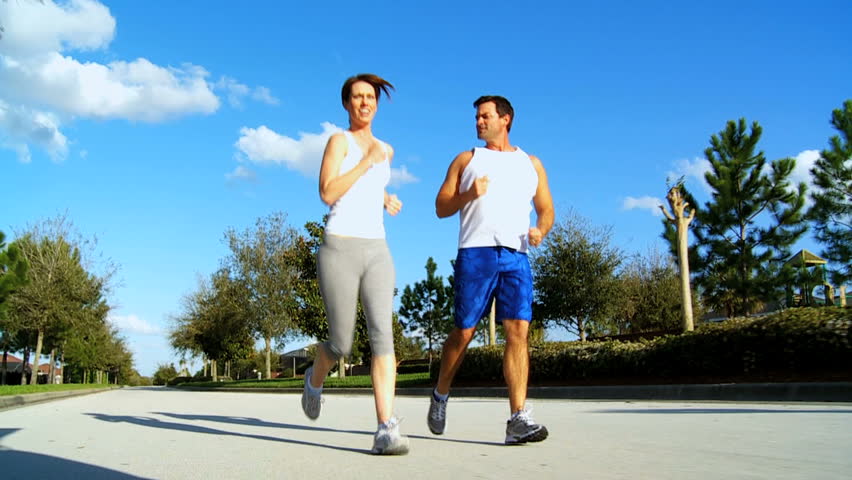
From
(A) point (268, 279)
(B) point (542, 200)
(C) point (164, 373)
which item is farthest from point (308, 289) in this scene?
(C) point (164, 373)

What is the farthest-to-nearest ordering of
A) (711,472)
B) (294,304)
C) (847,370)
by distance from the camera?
(294,304) → (847,370) → (711,472)

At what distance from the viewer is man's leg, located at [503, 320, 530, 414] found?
423cm

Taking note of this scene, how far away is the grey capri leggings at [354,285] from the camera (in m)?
4.00

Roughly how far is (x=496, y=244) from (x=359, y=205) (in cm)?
88

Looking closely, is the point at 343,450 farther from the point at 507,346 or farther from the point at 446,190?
the point at 446,190

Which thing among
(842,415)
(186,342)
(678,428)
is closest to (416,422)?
(678,428)

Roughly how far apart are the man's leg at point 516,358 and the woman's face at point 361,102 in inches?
60.3

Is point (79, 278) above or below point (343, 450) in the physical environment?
above

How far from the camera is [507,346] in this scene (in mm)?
4375

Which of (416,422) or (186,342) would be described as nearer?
(416,422)

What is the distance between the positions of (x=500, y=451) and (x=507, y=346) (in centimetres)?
71

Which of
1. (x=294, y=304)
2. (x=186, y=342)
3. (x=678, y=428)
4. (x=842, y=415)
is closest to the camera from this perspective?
(x=678, y=428)

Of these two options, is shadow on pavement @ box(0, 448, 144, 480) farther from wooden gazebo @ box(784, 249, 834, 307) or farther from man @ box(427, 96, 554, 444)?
wooden gazebo @ box(784, 249, 834, 307)

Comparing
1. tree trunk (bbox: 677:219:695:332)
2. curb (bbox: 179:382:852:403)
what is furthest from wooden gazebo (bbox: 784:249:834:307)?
curb (bbox: 179:382:852:403)
